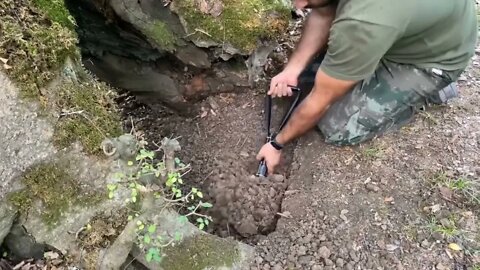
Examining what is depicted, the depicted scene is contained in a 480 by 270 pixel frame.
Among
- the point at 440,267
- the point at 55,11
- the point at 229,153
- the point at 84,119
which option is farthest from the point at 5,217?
the point at 440,267

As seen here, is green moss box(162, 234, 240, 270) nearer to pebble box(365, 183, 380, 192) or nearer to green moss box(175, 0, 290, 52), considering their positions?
pebble box(365, 183, 380, 192)

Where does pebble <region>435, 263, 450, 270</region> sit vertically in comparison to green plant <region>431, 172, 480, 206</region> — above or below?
below

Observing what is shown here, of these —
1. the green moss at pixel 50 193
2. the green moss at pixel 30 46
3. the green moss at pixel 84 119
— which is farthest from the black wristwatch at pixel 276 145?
the green moss at pixel 30 46

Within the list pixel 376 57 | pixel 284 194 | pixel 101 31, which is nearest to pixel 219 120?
pixel 284 194

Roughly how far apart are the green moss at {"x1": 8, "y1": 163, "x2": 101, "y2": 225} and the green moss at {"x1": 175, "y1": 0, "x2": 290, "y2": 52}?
1.13 meters

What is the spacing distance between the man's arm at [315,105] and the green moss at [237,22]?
45 cm

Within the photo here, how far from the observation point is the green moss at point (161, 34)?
304 cm

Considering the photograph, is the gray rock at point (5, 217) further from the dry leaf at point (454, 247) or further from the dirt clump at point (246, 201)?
the dry leaf at point (454, 247)

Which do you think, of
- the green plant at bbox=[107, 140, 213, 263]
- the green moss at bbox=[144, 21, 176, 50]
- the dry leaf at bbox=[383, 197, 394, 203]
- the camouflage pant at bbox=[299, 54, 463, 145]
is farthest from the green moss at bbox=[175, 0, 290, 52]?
the dry leaf at bbox=[383, 197, 394, 203]

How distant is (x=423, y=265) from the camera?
2486 millimetres

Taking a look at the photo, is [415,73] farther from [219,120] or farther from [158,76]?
[158,76]

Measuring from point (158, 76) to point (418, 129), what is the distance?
1.63 meters

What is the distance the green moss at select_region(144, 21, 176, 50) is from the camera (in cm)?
304

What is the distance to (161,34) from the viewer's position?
3.06 metres
